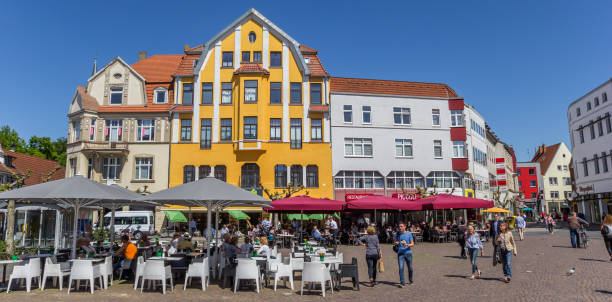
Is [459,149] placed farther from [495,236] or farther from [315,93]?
[495,236]

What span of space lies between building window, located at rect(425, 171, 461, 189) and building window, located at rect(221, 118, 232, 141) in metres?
17.0

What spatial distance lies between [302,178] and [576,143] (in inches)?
1366

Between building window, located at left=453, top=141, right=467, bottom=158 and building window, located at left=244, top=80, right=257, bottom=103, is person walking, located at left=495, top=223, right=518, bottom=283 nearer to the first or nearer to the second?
building window, located at left=244, top=80, right=257, bottom=103

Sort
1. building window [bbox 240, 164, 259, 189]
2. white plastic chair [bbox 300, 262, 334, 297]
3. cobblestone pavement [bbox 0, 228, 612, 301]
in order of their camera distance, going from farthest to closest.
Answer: building window [bbox 240, 164, 259, 189], white plastic chair [bbox 300, 262, 334, 297], cobblestone pavement [bbox 0, 228, 612, 301]

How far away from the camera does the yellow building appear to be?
112 ft

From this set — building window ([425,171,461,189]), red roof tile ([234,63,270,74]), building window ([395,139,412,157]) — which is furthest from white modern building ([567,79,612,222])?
red roof tile ([234,63,270,74])

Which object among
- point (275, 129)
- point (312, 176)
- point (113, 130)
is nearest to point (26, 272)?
point (312, 176)

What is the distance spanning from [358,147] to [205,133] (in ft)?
41.5

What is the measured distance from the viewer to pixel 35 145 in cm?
5503

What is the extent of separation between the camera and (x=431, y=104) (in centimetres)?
3791

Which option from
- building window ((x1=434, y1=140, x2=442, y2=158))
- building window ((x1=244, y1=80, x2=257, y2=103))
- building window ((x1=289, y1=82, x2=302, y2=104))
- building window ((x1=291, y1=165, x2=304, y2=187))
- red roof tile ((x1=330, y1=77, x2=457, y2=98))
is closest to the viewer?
building window ((x1=291, y1=165, x2=304, y2=187))

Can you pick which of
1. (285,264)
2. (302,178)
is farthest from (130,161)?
(285,264)

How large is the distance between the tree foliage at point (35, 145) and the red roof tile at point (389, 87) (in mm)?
39308

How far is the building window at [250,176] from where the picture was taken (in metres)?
33.8
